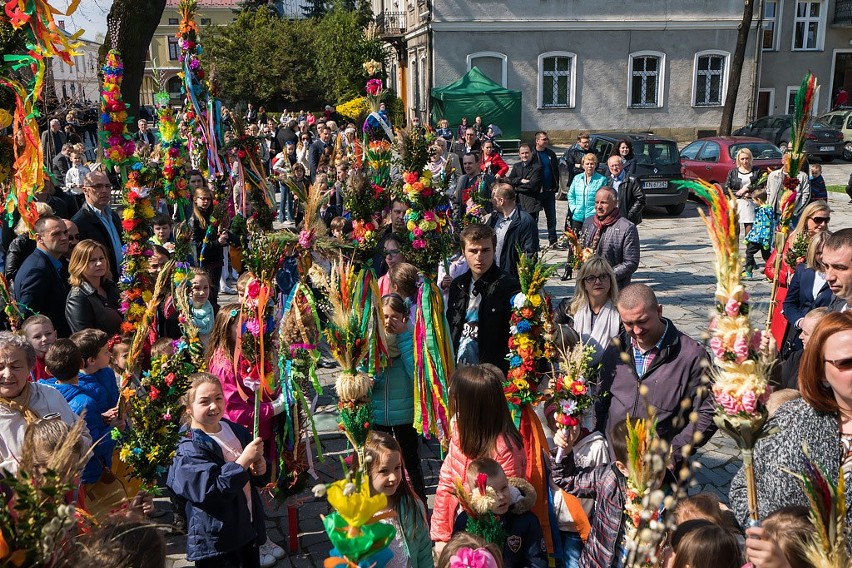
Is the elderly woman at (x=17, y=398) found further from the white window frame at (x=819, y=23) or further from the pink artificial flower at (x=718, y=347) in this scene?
the white window frame at (x=819, y=23)

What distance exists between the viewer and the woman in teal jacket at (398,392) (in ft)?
16.5

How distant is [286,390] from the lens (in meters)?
5.01

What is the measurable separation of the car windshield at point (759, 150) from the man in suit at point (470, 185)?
32.3 ft

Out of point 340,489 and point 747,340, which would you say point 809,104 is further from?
point 340,489

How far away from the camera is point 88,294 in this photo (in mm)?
5824

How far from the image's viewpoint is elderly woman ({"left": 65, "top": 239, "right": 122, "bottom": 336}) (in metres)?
5.74

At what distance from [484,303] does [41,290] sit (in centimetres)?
342

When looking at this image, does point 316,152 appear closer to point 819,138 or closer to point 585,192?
point 585,192

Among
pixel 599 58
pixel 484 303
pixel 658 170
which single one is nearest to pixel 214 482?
pixel 484 303

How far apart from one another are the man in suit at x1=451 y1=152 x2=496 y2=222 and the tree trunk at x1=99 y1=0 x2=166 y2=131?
21.1 feet

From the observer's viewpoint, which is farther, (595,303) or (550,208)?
(550,208)

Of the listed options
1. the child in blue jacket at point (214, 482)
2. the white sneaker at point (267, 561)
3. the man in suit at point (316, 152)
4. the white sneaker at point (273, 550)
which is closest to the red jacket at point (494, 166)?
the man in suit at point (316, 152)

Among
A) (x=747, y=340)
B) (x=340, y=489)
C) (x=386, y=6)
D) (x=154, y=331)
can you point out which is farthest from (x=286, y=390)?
(x=386, y=6)

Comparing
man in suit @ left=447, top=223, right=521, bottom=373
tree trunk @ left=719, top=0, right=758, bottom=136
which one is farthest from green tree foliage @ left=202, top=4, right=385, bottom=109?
man in suit @ left=447, top=223, right=521, bottom=373
